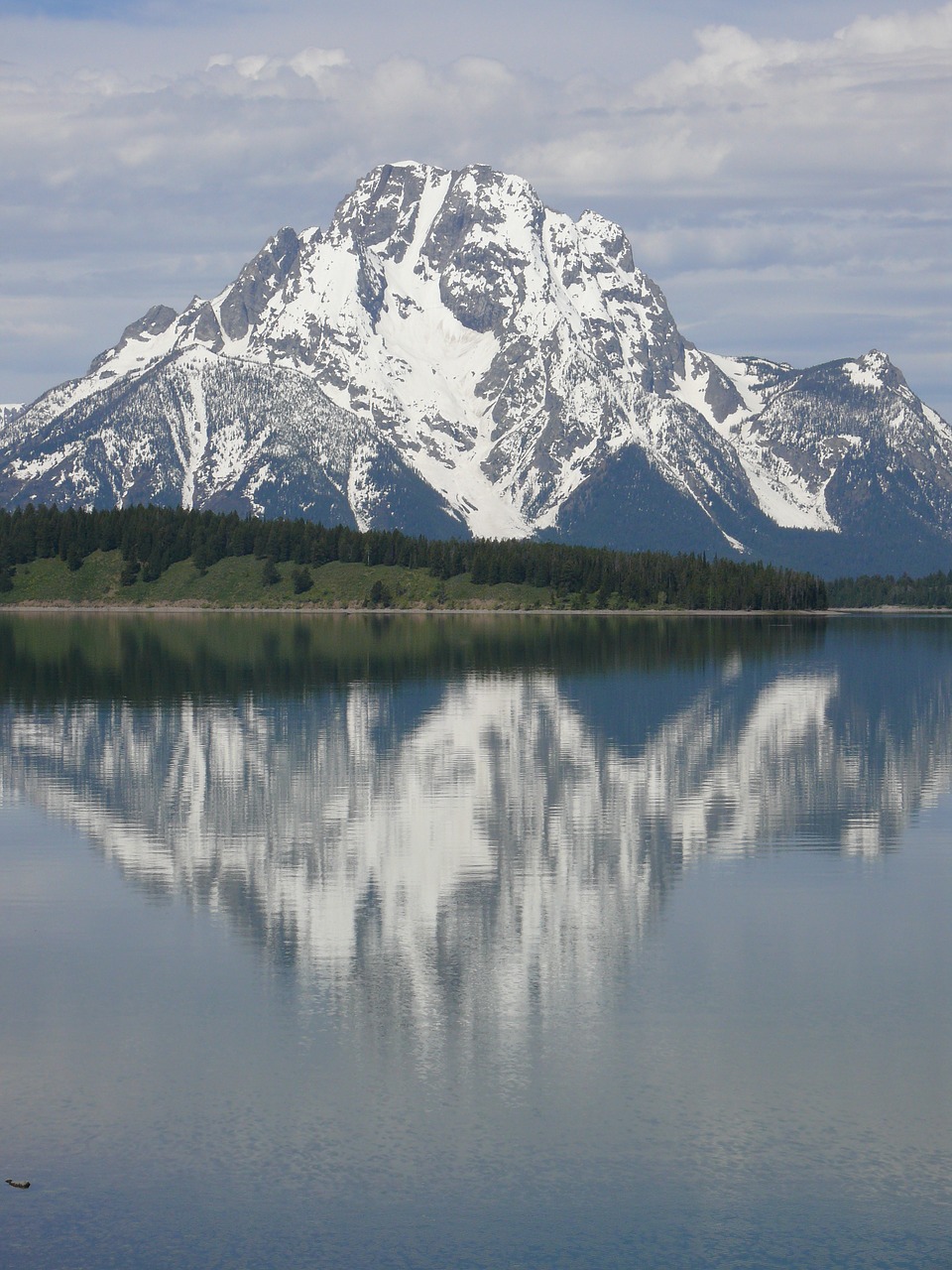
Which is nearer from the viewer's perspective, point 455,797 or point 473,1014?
point 473,1014

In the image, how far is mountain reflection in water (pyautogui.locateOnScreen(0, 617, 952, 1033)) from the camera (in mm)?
45938

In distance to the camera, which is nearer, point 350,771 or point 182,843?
point 182,843

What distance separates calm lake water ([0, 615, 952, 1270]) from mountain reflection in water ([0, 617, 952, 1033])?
31 cm

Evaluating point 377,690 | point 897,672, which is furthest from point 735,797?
point 897,672

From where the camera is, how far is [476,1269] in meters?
26.5

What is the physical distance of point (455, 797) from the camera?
7350 centimetres

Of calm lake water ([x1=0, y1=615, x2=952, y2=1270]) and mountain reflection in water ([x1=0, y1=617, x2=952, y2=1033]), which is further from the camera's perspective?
mountain reflection in water ([x1=0, y1=617, x2=952, y2=1033])

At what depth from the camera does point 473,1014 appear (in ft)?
127

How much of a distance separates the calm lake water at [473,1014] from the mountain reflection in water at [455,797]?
31 centimetres

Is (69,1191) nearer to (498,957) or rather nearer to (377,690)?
(498,957)

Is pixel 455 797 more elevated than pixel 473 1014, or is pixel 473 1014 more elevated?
pixel 455 797

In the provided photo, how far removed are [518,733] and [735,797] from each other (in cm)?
2766

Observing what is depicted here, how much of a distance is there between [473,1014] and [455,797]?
34990mm

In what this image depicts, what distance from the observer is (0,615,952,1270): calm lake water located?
2827cm
